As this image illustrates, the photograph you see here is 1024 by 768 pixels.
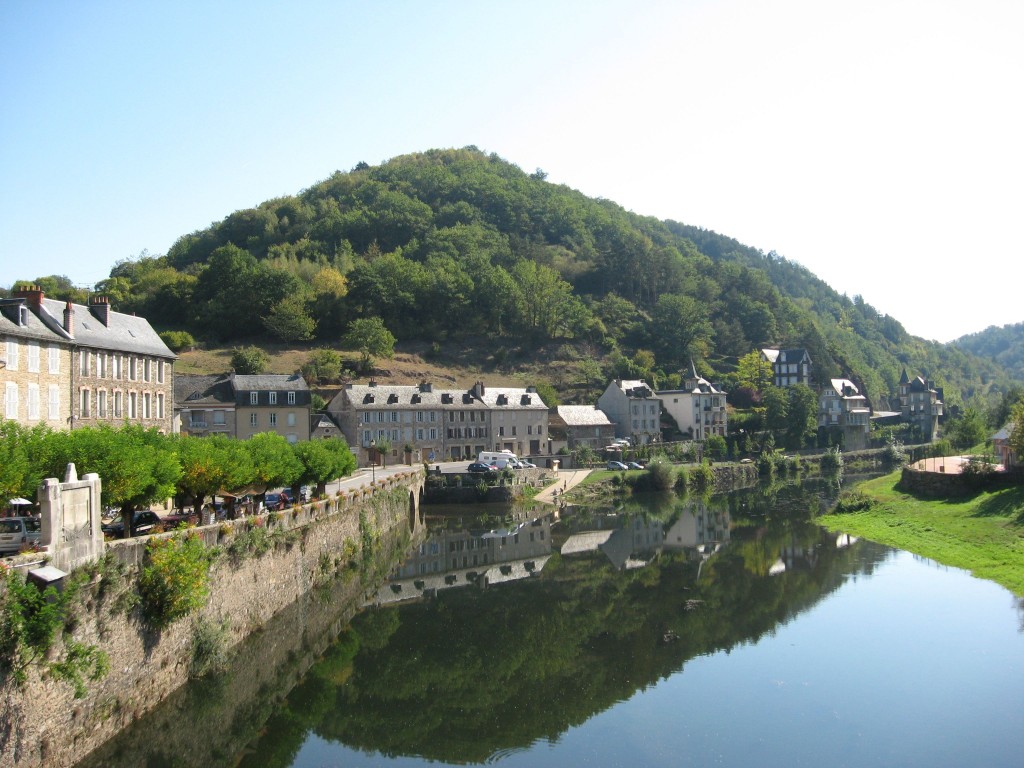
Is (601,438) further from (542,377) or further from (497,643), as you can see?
(497,643)

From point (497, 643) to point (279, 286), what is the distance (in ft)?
272

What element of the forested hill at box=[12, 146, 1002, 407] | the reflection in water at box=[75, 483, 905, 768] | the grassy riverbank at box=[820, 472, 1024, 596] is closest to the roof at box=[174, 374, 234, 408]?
the reflection in water at box=[75, 483, 905, 768]

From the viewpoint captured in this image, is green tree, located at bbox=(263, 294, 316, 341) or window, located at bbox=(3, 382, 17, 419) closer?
window, located at bbox=(3, 382, 17, 419)

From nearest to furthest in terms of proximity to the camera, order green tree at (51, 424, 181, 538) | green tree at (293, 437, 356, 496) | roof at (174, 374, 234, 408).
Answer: green tree at (51, 424, 181, 538) < green tree at (293, 437, 356, 496) < roof at (174, 374, 234, 408)

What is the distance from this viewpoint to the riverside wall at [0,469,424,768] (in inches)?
594

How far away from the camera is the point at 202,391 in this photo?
61.3 metres

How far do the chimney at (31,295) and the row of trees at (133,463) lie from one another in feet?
36.5

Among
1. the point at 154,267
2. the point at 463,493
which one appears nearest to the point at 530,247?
the point at 154,267

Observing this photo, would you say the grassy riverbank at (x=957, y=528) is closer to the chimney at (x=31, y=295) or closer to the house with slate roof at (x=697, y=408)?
the house with slate roof at (x=697, y=408)

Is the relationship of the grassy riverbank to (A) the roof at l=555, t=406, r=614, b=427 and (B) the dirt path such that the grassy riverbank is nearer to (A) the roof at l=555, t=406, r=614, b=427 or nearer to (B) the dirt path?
(B) the dirt path

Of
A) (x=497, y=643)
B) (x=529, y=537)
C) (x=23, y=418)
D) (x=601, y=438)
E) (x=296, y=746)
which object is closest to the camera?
(x=296, y=746)

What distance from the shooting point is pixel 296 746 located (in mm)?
19609

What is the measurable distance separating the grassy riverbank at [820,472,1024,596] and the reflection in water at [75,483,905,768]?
2.63 m

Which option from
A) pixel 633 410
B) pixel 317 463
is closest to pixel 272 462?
pixel 317 463
